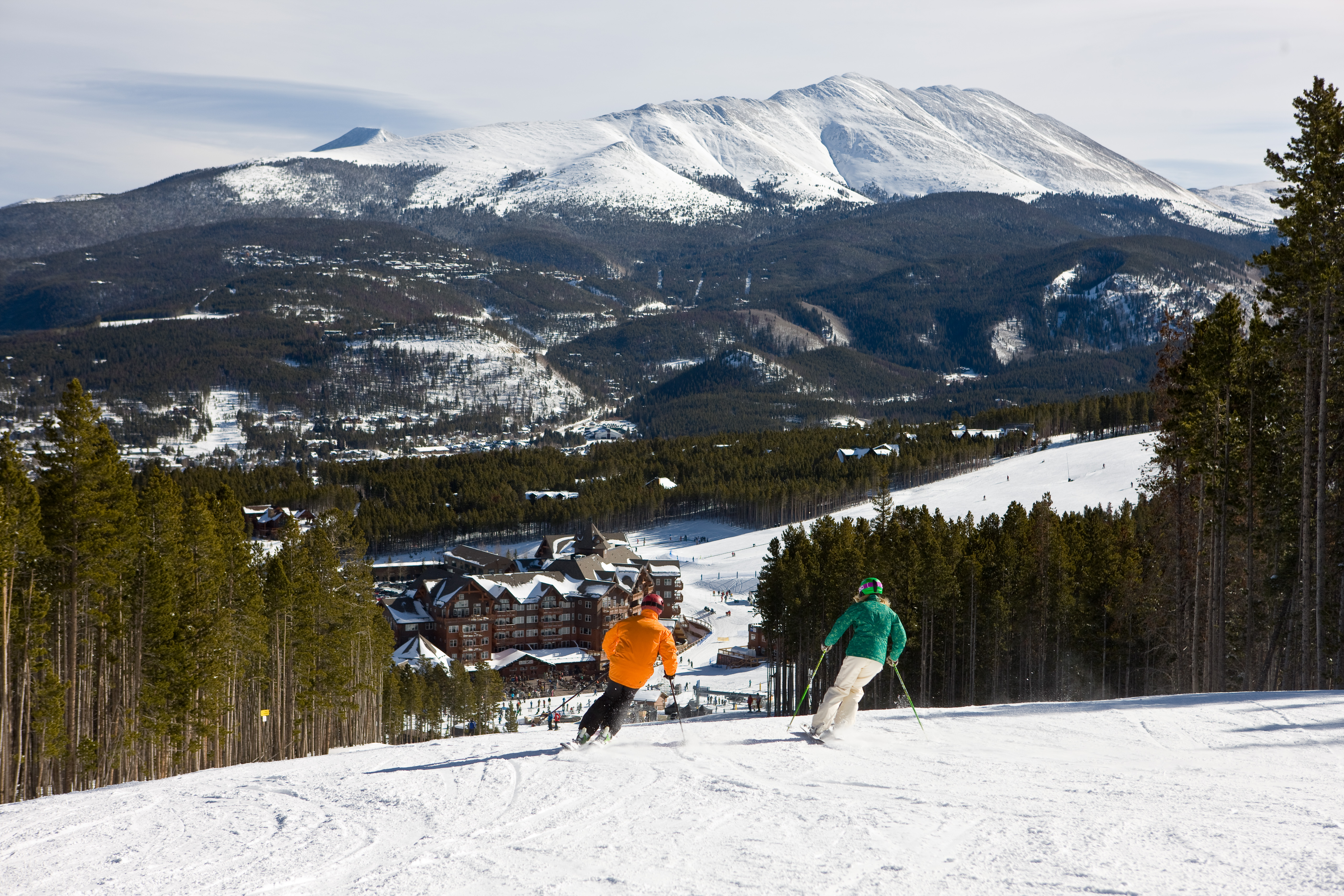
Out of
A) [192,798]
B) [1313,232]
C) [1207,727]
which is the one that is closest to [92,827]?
[192,798]

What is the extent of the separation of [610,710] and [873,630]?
9.53 feet

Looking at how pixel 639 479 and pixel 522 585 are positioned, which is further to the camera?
pixel 639 479

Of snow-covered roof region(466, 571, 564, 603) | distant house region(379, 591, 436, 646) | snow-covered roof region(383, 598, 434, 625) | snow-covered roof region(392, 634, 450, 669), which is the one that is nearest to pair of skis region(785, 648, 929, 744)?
Answer: snow-covered roof region(392, 634, 450, 669)

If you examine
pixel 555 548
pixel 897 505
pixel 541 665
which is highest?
pixel 897 505

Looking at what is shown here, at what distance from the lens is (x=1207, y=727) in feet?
34.7

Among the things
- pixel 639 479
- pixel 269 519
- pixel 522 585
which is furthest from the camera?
pixel 639 479

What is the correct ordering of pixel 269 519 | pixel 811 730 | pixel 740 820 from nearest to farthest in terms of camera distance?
pixel 740 820
pixel 811 730
pixel 269 519

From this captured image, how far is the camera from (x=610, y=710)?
9.79 metres

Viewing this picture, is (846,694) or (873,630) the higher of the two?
(873,630)

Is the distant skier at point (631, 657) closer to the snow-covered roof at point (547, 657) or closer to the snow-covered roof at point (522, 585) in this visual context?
the snow-covered roof at point (547, 657)

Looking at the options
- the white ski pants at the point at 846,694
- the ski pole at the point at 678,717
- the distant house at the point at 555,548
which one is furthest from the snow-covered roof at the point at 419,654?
the white ski pants at the point at 846,694

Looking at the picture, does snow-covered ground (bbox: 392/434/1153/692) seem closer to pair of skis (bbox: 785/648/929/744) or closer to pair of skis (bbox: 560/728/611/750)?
pair of skis (bbox: 785/648/929/744)

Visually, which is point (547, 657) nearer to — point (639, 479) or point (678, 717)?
point (639, 479)

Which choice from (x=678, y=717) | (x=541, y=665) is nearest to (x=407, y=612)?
(x=541, y=665)
